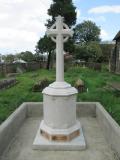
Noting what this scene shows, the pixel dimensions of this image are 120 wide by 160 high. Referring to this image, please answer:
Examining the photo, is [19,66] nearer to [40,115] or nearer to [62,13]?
[62,13]

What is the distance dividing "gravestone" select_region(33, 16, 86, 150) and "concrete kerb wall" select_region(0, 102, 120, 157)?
54 centimetres

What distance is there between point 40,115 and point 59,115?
7.82 feet

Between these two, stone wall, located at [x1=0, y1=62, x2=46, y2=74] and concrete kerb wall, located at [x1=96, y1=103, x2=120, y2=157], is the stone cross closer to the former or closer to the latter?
concrete kerb wall, located at [x1=96, y1=103, x2=120, y2=157]

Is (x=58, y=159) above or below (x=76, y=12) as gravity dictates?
below

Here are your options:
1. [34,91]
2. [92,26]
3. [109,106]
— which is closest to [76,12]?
[34,91]

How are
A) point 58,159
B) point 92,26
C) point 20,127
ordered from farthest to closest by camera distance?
point 92,26 → point 20,127 → point 58,159

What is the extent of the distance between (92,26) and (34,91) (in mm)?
66177

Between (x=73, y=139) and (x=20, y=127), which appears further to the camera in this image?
(x=20, y=127)

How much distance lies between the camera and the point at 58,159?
466 cm

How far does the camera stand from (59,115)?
5.39m

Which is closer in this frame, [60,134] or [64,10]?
[60,134]

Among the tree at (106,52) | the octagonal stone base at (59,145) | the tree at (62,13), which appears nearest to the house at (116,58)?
the tree at (62,13)

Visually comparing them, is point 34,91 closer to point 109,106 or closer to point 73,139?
point 109,106

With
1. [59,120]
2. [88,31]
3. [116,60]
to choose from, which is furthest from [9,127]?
[88,31]
